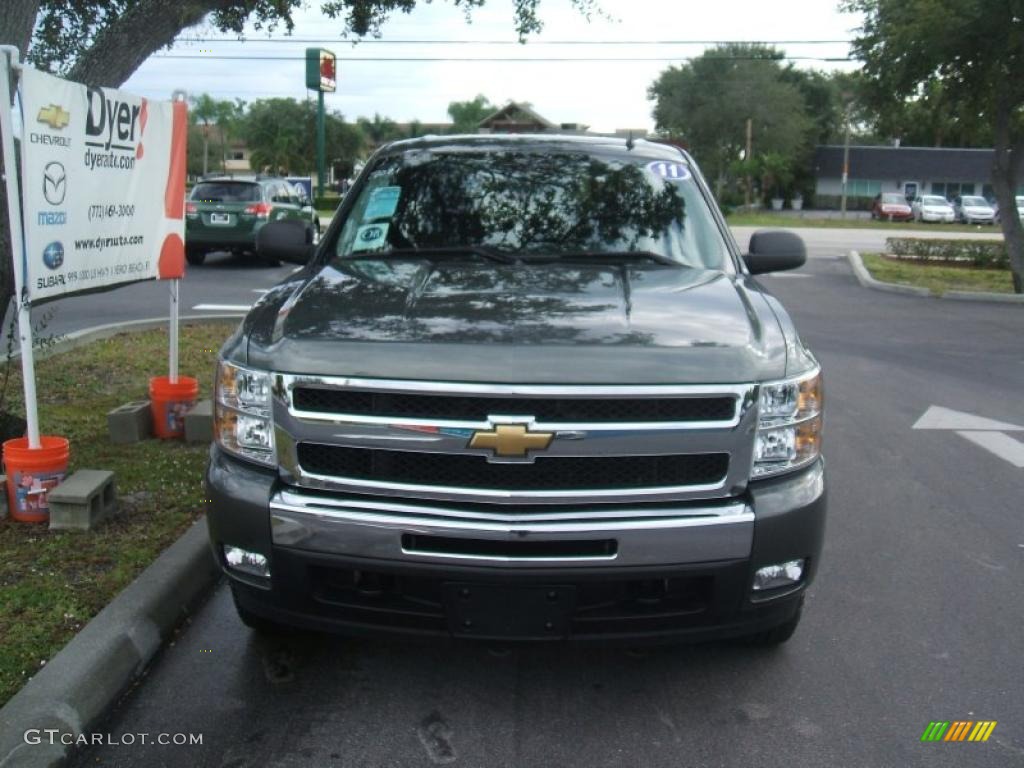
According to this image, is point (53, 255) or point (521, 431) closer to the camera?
point (521, 431)

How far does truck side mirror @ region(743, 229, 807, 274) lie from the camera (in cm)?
485

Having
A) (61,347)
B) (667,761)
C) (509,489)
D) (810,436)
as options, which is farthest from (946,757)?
(61,347)

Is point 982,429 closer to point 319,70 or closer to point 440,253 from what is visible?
point 440,253

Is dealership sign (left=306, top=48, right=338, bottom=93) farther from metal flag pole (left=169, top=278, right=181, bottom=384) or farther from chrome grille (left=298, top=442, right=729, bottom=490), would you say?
chrome grille (left=298, top=442, right=729, bottom=490)

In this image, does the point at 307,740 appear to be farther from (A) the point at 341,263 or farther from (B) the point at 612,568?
(A) the point at 341,263

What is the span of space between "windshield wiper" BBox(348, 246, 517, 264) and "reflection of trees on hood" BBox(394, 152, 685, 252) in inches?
3.6

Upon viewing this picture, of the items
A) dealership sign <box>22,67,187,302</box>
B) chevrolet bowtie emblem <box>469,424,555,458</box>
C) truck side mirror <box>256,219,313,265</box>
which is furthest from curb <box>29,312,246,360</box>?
chevrolet bowtie emblem <box>469,424,555,458</box>

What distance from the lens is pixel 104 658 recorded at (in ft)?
11.3

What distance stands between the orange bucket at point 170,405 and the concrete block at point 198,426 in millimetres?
104

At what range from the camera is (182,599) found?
13.6 feet

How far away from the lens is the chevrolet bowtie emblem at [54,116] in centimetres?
460

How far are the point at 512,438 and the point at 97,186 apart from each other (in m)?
3.35

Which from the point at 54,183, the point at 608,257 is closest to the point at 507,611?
the point at 608,257

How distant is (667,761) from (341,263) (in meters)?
2.32
